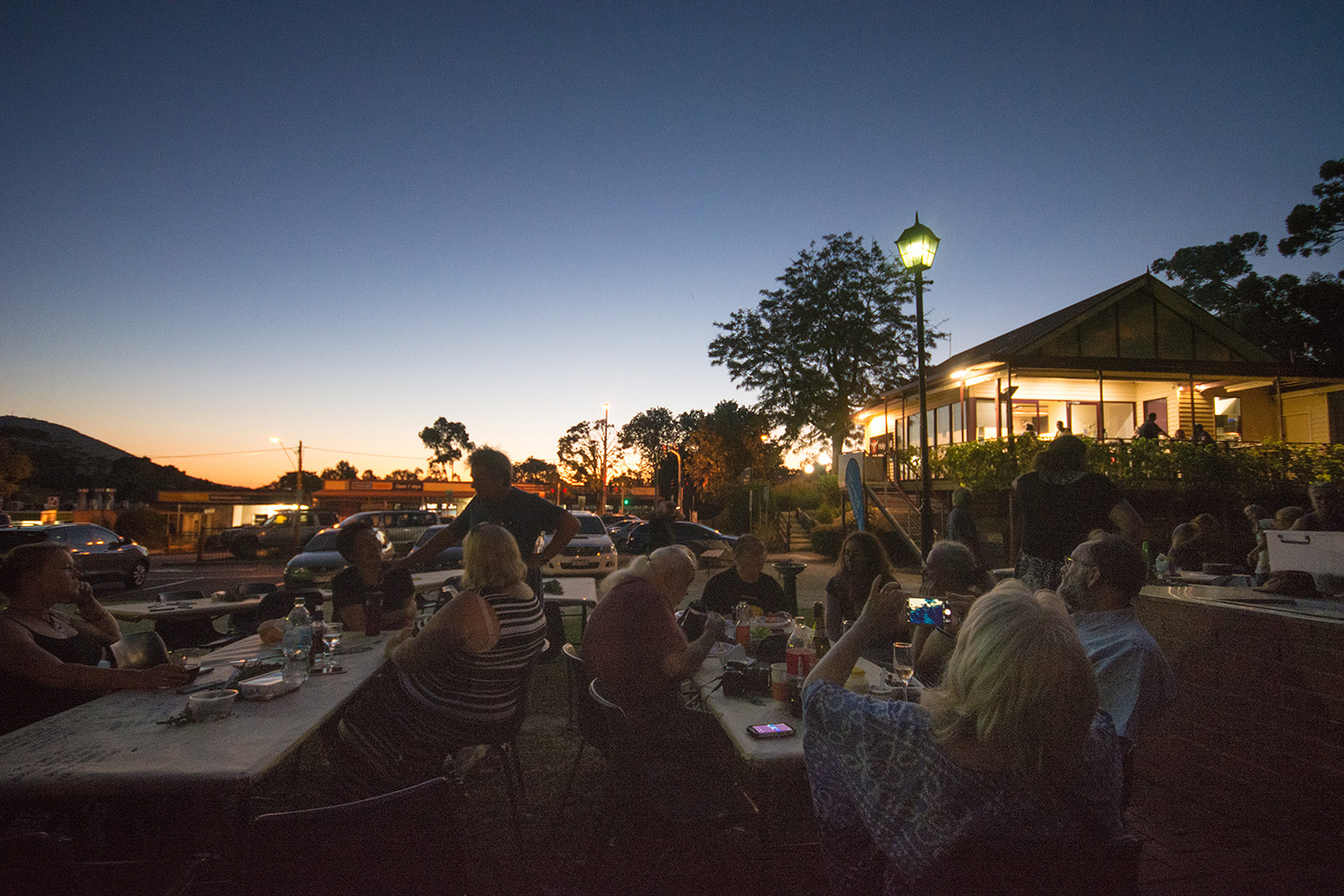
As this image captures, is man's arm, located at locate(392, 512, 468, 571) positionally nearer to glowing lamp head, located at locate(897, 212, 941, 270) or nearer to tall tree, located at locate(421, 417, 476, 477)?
glowing lamp head, located at locate(897, 212, 941, 270)

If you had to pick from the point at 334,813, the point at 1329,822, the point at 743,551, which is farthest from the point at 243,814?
the point at 1329,822

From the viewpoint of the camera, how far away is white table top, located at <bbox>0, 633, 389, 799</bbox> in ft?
6.91

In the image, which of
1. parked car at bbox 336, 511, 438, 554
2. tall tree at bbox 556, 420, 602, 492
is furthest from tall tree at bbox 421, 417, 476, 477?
parked car at bbox 336, 511, 438, 554

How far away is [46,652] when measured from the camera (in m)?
2.83

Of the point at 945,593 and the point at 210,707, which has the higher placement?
the point at 945,593

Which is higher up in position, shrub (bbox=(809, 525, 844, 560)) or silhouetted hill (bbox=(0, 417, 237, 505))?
silhouetted hill (bbox=(0, 417, 237, 505))

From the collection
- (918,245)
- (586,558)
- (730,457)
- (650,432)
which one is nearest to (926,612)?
(918,245)

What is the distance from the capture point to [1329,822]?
321cm

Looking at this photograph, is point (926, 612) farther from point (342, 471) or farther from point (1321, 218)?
point (342, 471)

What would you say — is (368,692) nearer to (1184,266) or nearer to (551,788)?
(551,788)

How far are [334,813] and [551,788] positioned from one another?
9.75 feet

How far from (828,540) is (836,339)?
14623 mm

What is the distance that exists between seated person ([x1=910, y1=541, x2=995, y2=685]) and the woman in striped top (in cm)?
193

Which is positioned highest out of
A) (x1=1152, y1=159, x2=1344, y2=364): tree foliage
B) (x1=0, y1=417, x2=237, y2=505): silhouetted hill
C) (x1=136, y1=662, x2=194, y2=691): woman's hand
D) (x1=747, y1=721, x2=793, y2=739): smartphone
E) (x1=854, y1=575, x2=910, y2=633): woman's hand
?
(x1=1152, y1=159, x2=1344, y2=364): tree foliage
